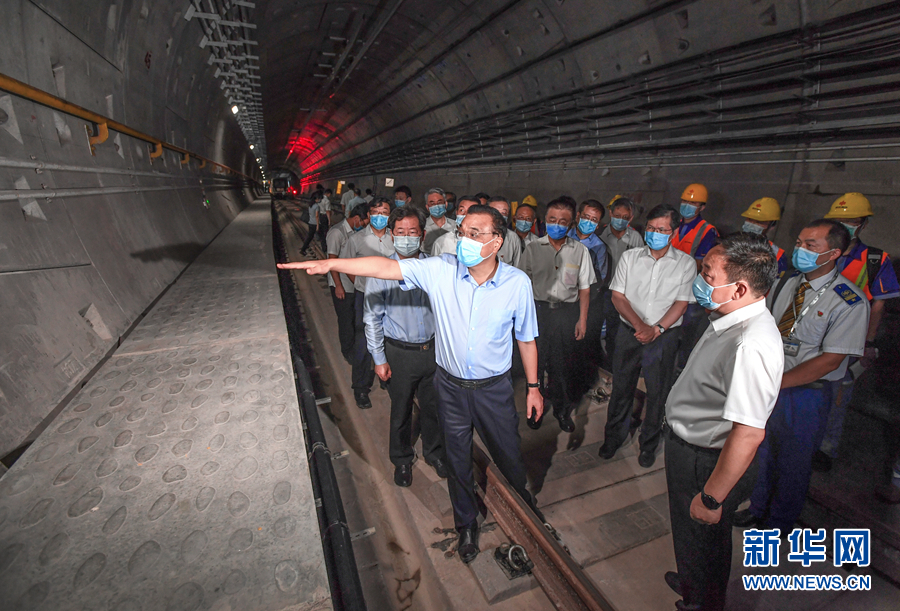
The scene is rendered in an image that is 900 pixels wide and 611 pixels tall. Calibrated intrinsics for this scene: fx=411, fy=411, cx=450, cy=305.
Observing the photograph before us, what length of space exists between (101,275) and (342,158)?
2922 centimetres

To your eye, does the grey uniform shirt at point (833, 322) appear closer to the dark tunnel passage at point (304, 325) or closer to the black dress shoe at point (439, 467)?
the dark tunnel passage at point (304, 325)

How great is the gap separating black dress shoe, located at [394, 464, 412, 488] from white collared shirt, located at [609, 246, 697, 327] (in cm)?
242

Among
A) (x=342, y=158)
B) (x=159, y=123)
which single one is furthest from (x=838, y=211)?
(x=342, y=158)

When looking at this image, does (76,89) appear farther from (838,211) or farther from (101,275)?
(838,211)

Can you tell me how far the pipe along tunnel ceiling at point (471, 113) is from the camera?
2.68 m

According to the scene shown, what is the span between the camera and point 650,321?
379cm

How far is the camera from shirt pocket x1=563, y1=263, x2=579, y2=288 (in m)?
4.36

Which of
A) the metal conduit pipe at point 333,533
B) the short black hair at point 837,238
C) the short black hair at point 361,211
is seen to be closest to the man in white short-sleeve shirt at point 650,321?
the short black hair at point 837,238

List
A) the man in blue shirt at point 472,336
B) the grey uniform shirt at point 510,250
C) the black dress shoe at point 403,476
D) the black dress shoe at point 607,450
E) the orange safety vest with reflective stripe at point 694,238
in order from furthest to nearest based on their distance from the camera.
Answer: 1. the orange safety vest with reflective stripe at point 694,238
2. the grey uniform shirt at point 510,250
3. the black dress shoe at point 607,450
4. the black dress shoe at point 403,476
5. the man in blue shirt at point 472,336

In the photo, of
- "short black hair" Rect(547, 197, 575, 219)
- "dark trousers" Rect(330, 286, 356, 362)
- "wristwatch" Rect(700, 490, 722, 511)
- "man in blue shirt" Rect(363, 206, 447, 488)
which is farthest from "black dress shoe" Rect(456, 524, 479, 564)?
"dark trousers" Rect(330, 286, 356, 362)

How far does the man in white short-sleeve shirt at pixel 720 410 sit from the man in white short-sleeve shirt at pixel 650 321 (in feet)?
4.65

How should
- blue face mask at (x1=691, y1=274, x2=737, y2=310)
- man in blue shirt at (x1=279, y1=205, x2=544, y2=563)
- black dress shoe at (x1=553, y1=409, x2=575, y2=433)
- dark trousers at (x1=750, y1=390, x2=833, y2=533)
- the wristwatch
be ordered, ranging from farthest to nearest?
black dress shoe at (x1=553, y1=409, x2=575, y2=433) < dark trousers at (x1=750, y1=390, x2=833, y2=533) < man in blue shirt at (x1=279, y1=205, x2=544, y2=563) < blue face mask at (x1=691, y1=274, x2=737, y2=310) < the wristwatch

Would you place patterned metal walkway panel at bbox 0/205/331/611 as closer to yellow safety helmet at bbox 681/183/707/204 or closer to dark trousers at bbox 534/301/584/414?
dark trousers at bbox 534/301/584/414

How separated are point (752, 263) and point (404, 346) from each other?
2.39 m
